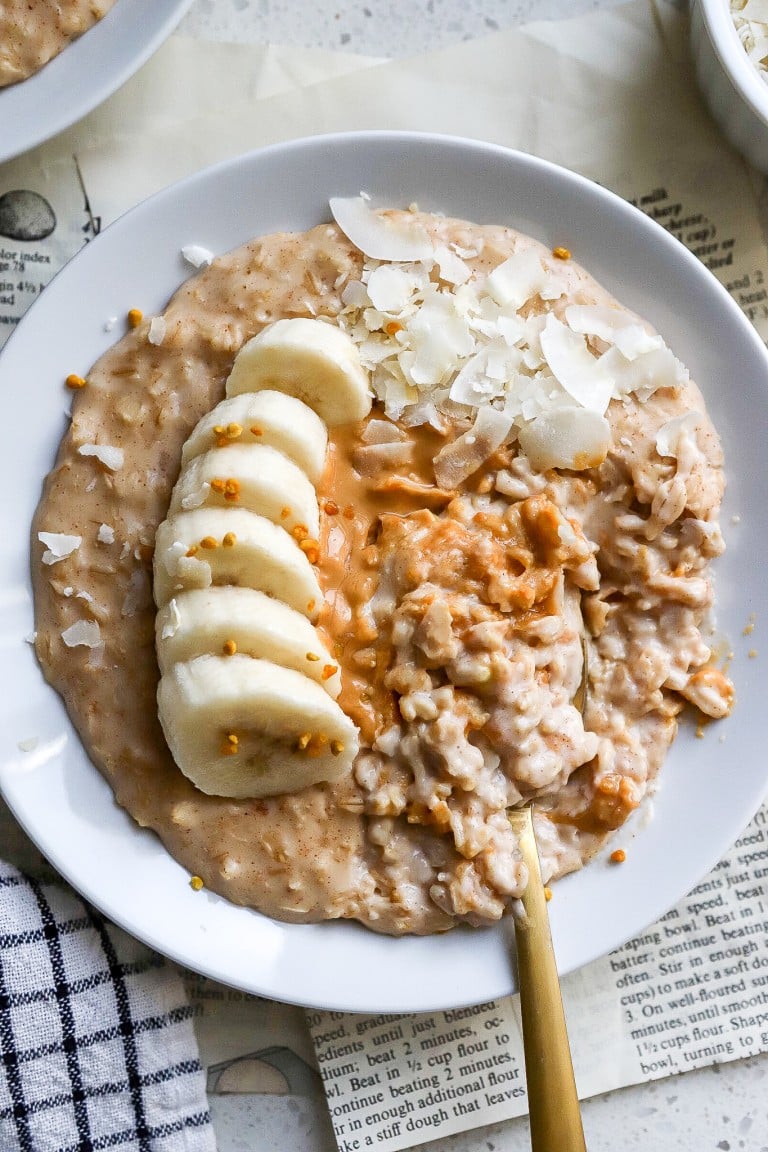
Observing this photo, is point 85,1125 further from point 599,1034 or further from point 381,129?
point 381,129

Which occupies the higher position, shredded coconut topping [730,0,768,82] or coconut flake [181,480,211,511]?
shredded coconut topping [730,0,768,82]

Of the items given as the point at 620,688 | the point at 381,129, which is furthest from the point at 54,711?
the point at 381,129

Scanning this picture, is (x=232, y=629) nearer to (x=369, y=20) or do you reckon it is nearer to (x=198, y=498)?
(x=198, y=498)

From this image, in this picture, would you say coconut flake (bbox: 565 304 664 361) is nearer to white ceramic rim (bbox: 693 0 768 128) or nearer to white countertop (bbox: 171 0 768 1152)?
white ceramic rim (bbox: 693 0 768 128)

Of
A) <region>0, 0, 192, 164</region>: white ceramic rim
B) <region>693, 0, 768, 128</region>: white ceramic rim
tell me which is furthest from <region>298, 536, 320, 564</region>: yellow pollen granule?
<region>693, 0, 768, 128</region>: white ceramic rim

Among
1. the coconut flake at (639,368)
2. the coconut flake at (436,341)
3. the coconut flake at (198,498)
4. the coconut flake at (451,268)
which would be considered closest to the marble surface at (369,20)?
the coconut flake at (451,268)

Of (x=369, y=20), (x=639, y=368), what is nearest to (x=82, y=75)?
(x=369, y=20)
